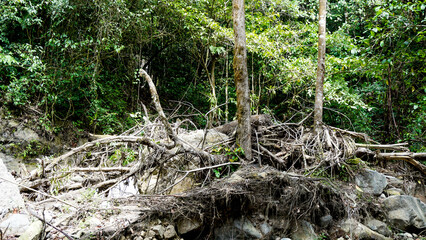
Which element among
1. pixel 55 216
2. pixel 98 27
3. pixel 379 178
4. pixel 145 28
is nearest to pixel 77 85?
pixel 98 27

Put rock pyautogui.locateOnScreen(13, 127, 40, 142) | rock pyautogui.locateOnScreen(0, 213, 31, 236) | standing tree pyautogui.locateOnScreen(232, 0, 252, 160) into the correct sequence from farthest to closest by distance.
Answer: rock pyautogui.locateOnScreen(13, 127, 40, 142), standing tree pyautogui.locateOnScreen(232, 0, 252, 160), rock pyautogui.locateOnScreen(0, 213, 31, 236)

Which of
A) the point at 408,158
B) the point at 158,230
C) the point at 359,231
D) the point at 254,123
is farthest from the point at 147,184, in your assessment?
the point at 408,158

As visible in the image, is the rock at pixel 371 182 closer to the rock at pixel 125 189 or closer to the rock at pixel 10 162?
the rock at pixel 125 189

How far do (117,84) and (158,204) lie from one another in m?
6.47

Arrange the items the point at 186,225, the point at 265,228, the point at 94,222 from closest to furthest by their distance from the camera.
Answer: the point at 94,222
the point at 186,225
the point at 265,228

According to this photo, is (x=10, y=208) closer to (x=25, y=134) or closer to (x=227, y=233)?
(x=227, y=233)

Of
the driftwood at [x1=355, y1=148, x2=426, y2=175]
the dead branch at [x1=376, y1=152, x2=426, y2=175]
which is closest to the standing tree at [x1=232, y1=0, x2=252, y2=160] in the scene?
the driftwood at [x1=355, y1=148, x2=426, y2=175]

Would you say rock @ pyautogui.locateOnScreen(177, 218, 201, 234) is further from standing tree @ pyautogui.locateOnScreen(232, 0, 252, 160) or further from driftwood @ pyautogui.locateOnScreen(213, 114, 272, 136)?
driftwood @ pyautogui.locateOnScreen(213, 114, 272, 136)

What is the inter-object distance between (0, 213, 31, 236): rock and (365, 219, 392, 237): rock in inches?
198

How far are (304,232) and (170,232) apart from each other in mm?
2178

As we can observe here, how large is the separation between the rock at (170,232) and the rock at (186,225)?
12cm

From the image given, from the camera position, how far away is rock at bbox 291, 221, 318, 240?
4.19m

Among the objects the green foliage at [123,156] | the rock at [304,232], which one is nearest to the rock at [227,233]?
the rock at [304,232]

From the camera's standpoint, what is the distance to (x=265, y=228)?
4.10 m
